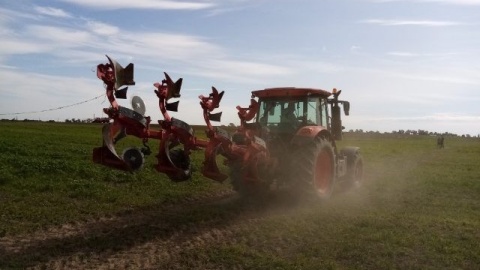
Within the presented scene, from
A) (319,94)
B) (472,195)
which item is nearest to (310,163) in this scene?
(319,94)

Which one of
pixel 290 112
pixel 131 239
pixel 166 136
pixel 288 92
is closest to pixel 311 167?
pixel 290 112

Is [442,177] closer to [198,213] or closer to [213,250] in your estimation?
[198,213]

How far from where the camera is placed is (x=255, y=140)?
1001cm

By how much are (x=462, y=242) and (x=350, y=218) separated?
2.34 meters

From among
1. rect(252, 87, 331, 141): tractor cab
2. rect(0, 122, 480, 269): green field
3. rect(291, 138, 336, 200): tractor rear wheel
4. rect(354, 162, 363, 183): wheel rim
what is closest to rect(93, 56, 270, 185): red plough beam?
rect(0, 122, 480, 269): green field

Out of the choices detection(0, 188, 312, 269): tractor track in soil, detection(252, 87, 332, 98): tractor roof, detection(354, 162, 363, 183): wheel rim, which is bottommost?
detection(0, 188, 312, 269): tractor track in soil

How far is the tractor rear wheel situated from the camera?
35.3 ft

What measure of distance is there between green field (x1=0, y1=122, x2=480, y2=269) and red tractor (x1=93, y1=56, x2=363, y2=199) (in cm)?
70

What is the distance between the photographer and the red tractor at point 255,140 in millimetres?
7328

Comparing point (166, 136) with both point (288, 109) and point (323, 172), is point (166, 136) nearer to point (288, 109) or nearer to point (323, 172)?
point (288, 109)

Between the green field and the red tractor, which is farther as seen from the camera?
the red tractor

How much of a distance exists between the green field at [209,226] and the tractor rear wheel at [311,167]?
1.41 feet

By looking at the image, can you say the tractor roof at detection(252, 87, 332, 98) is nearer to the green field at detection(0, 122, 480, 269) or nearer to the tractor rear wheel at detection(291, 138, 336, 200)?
the tractor rear wheel at detection(291, 138, 336, 200)

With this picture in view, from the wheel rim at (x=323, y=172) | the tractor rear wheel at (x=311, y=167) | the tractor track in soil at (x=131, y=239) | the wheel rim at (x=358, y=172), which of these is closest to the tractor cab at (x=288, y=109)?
the tractor rear wheel at (x=311, y=167)
